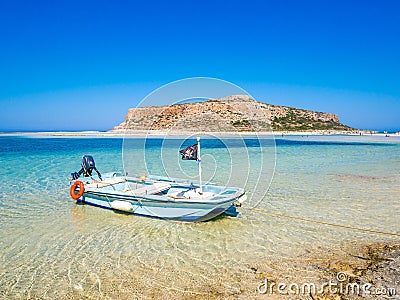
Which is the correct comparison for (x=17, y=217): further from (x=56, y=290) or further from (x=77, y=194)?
(x=56, y=290)

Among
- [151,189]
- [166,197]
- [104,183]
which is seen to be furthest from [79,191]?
[166,197]

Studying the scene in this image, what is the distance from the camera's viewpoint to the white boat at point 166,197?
8.67 metres

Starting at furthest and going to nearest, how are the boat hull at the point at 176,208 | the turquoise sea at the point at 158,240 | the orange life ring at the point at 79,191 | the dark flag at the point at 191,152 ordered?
1. the orange life ring at the point at 79,191
2. the dark flag at the point at 191,152
3. the boat hull at the point at 176,208
4. the turquoise sea at the point at 158,240

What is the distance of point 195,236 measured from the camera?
8.03m

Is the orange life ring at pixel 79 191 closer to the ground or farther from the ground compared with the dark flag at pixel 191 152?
closer to the ground

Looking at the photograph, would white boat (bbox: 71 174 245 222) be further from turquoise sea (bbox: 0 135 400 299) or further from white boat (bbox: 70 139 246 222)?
turquoise sea (bbox: 0 135 400 299)

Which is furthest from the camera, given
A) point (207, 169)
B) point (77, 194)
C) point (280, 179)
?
point (207, 169)

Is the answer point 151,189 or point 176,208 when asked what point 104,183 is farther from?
point 176,208

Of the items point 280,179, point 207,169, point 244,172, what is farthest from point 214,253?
point 207,169

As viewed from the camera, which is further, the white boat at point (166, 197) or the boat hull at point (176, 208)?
the white boat at point (166, 197)

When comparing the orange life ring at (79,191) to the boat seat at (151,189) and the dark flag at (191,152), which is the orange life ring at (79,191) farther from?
the dark flag at (191,152)

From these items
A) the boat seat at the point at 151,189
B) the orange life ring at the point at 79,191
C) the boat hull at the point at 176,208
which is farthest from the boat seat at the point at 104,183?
the boat seat at the point at 151,189

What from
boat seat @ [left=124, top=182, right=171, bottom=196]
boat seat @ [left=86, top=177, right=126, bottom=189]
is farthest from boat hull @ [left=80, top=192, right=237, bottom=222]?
boat seat @ [left=86, top=177, right=126, bottom=189]

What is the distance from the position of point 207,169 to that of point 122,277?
1592 cm
